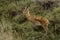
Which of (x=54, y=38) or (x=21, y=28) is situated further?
(x=21, y=28)

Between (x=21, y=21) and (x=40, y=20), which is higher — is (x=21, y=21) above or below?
below

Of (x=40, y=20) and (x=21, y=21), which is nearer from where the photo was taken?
(x=40, y=20)

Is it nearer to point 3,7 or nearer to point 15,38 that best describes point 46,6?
point 3,7

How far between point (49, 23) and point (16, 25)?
132cm

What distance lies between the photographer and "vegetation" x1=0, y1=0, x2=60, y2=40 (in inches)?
402

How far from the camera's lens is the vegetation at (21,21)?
10.2 metres

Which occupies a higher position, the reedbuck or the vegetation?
the reedbuck

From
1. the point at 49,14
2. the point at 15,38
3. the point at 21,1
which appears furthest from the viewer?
the point at 21,1

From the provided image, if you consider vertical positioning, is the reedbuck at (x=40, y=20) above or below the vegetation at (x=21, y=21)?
above

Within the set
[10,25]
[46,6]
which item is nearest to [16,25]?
[10,25]

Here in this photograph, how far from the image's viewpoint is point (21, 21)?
11648 millimetres

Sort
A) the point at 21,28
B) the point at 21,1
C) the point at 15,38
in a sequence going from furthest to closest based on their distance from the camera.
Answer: the point at 21,1 < the point at 21,28 < the point at 15,38

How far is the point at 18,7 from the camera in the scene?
1278 cm

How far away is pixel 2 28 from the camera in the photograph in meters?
10.4
